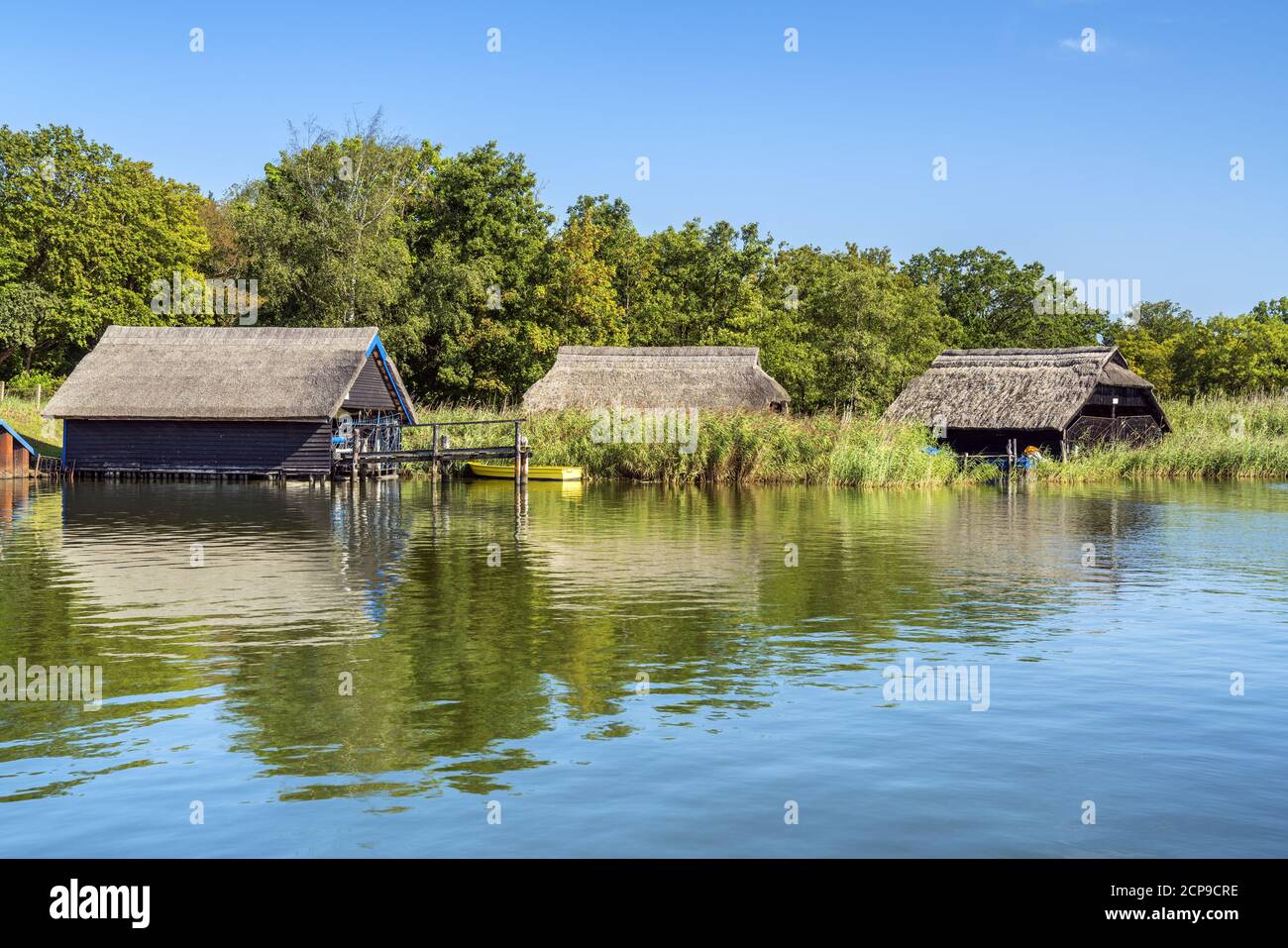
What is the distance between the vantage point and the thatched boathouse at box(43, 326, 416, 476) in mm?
45875

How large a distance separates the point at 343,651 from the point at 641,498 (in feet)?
81.6

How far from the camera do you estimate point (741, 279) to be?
69.0 meters

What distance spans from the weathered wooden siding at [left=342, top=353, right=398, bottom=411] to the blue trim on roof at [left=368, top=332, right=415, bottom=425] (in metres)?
0.20

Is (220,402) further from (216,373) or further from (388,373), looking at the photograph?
(388,373)

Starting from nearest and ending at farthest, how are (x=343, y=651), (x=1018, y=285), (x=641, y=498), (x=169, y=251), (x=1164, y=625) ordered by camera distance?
1. (x=343, y=651)
2. (x=1164, y=625)
3. (x=641, y=498)
4. (x=169, y=251)
5. (x=1018, y=285)

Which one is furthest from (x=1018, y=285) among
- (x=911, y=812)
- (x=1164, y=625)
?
(x=911, y=812)

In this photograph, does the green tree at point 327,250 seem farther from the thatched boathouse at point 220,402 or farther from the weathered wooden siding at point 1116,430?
the weathered wooden siding at point 1116,430

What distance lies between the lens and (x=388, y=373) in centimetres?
4981

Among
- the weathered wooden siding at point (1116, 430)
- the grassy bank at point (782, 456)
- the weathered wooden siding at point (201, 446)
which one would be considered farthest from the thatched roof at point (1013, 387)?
the weathered wooden siding at point (201, 446)

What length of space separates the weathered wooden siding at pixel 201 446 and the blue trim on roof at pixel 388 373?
3.57 m

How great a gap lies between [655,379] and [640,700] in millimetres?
47365

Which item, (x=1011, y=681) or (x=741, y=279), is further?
(x=741, y=279)

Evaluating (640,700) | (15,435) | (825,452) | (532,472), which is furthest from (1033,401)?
(640,700)
